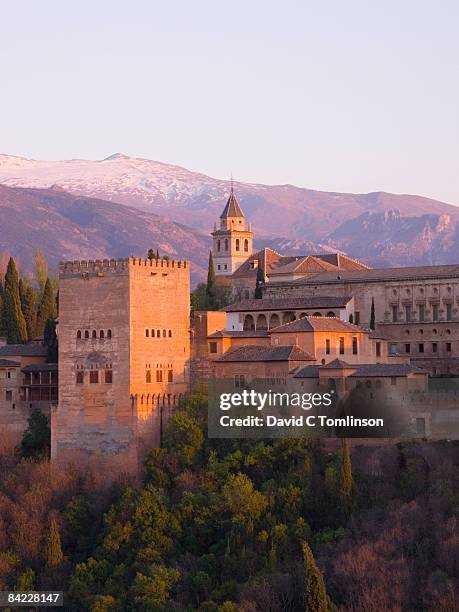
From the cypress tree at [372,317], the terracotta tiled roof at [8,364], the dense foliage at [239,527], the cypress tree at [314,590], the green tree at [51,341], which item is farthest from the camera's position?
the cypress tree at [372,317]

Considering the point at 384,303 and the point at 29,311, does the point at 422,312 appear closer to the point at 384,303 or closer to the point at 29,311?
the point at 384,303

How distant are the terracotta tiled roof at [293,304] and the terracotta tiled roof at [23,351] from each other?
24.7 ft

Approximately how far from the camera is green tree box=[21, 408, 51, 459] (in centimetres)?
5219

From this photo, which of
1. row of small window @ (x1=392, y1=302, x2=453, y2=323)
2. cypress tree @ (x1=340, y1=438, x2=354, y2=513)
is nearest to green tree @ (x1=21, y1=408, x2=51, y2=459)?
cypress tree @ (x1=340, y1=438, x2=354, y2=513)

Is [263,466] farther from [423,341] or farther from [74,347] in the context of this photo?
[423,341]

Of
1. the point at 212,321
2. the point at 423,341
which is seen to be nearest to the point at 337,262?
the point at 423,341

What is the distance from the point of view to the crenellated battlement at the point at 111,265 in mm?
51219

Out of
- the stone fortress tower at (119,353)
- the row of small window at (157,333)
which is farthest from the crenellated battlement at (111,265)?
the row of small window at (157,333)

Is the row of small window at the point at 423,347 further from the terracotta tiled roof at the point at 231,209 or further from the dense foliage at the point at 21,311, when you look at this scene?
the terracotta tiled roof at the point at 231,209

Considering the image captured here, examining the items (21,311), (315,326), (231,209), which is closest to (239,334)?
(315,326)

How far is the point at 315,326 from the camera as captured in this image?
53.3 metres

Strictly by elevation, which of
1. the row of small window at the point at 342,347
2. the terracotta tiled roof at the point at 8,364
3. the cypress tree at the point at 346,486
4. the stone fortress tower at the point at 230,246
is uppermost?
the stone fortress tower at the point at 230,246

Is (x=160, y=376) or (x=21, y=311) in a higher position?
(x=21, y=311)

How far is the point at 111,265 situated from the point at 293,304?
10.5 m
